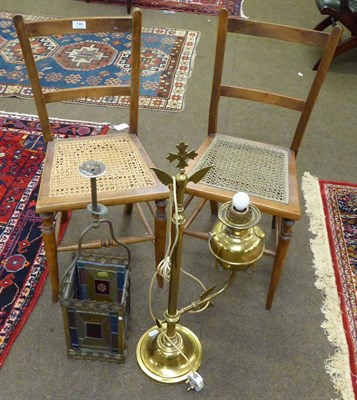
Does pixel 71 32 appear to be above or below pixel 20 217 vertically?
above

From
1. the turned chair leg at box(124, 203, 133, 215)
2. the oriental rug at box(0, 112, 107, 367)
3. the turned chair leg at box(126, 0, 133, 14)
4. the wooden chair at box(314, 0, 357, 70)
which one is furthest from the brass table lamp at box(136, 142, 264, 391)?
the turned chair leg at box(126, 0, 133, 14)

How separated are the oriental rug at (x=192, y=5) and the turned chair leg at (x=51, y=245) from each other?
2.58 meters

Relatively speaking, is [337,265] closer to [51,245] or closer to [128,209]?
[128,209]

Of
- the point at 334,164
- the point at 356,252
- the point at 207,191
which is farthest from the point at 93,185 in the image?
the point at 334,164

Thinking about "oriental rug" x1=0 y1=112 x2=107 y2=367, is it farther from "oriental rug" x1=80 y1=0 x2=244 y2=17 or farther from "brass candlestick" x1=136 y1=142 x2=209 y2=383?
"oriental rug" x1=80 y1=0 x2=244 y2=17

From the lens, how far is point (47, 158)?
1503 millimetres

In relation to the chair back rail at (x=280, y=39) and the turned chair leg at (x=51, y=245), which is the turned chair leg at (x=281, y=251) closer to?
the chair back rail at (x=280, y=39)

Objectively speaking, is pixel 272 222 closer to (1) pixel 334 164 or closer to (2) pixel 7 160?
(1) pixel 334 164

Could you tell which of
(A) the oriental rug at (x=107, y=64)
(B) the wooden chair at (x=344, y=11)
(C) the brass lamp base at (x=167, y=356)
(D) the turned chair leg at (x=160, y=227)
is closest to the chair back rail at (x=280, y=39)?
(D) the turned chair leg at (x=160, y=227)

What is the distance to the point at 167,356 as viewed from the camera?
4.58 feet

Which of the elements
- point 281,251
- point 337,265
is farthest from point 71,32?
point 337,265

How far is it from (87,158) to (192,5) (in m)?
2.47

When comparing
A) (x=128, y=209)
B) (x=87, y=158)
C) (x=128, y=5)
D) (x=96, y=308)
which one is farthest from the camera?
(x=128, y=5)

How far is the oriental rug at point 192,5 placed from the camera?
349cm
